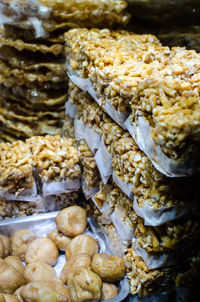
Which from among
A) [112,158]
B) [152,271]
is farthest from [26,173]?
[152,271]

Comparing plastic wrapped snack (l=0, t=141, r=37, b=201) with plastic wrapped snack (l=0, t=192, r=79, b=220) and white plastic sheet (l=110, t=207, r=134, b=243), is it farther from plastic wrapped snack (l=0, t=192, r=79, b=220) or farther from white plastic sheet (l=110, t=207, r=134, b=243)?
white plastic sheet (l=110, t=207, r=134, b=243)

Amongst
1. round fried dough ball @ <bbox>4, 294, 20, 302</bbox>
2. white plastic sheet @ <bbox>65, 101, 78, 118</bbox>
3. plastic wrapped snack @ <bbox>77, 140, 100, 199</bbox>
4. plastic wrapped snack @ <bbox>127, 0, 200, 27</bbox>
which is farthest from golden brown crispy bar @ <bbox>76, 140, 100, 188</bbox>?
plastic wrapped snack @ <bbox>127, 0, 200, 27</bbox>

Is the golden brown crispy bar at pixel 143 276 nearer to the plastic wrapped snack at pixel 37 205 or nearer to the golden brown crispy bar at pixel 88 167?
the golden brown crispy bar at pixel 88 167

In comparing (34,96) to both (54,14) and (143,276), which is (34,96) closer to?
(54,14)

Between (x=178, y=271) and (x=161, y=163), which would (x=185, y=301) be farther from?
(x=161, y=163)

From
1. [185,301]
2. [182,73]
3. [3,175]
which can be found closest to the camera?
[182,73]
